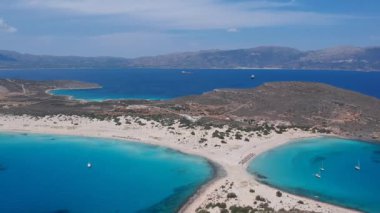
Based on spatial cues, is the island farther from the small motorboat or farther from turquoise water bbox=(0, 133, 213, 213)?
the small motorboat

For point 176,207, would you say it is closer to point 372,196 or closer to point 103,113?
point 372,196

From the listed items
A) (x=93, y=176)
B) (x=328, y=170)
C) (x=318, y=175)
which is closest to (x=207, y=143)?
(x=328, y=170)

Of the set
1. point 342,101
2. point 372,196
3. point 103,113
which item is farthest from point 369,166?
point 103,113

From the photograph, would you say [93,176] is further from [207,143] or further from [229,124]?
[229,124]

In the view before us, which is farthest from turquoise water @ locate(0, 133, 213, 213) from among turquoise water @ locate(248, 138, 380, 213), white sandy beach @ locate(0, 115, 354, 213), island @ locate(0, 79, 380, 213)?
turquoise water @ locate(248, 138, 380, 213)

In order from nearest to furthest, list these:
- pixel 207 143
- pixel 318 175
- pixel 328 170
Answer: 1. pixel 318 175
2. pixel 328 170
3. pixel 207 143

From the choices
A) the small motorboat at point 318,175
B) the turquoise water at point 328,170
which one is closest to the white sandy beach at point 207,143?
the turquoise water at point 328,170

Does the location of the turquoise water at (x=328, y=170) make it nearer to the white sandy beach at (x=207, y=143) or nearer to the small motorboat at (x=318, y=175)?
the small motorboat at (x=318, y=175)
